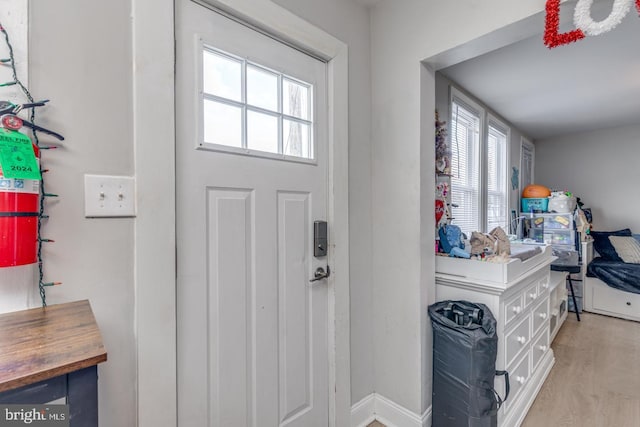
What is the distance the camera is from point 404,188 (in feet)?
5.44

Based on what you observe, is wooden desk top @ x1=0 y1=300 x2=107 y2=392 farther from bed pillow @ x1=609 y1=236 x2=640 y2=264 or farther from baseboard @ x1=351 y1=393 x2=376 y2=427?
bed pillow @ x1=609 y1=236 x2=640 y2=264

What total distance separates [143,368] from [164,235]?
442mm

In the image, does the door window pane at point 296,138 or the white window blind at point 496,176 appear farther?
the white window blind at point 496,176

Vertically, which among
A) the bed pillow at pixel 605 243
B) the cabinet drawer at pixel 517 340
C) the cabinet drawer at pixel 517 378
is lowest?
the cabinet drawer at pixel 517 378

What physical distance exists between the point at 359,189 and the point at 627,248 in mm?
4087

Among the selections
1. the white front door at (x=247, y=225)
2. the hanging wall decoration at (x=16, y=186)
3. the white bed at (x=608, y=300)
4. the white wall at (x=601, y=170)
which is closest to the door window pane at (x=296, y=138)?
the white front door at (x=247, y=225)

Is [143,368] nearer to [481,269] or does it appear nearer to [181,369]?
[181,369]

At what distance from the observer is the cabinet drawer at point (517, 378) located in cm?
172

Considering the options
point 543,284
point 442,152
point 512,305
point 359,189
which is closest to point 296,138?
point 359,189

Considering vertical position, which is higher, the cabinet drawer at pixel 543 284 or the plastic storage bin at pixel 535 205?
the plastic storage bin at pixel 535 205

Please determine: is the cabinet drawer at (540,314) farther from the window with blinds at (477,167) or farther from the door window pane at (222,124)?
the door window pane at (222,124)

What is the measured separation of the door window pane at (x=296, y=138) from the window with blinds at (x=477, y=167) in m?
1.54

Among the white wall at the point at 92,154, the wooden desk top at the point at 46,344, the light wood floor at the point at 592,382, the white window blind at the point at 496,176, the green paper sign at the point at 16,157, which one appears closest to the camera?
the wooden desk top at the point at 46,344

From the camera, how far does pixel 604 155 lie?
4.22m
